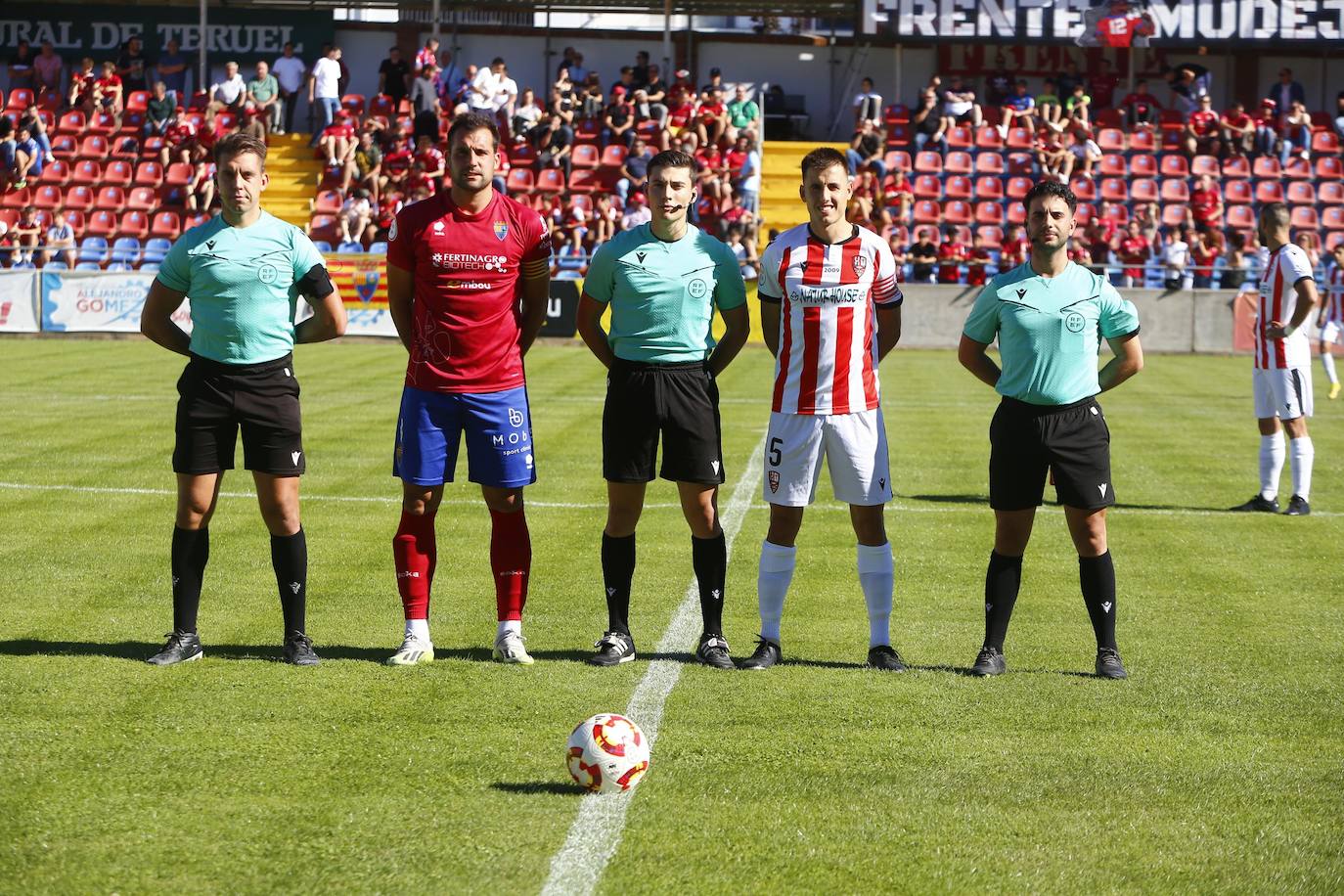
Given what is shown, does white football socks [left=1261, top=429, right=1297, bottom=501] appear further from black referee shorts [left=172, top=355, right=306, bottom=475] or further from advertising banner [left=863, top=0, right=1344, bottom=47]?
advertising banner [left=863, top=0, right=1344, bottom=47]

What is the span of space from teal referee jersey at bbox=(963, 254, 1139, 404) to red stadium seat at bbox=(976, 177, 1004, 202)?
26441mm

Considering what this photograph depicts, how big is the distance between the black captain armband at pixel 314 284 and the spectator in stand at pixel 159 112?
1155 inches

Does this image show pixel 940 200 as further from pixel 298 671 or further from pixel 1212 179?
pixel 298 671

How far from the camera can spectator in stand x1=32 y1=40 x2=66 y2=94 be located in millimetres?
35969

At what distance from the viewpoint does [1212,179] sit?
32875mm

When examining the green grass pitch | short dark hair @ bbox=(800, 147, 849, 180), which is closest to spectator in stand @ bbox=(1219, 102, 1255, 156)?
the green grass pitch

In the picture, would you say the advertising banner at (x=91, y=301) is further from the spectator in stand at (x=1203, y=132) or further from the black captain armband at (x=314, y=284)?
the black captain armband at (x=314, y=284)

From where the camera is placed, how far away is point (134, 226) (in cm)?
3253

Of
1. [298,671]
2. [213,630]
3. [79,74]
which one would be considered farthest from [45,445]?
[79,74]

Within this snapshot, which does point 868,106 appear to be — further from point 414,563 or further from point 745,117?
point 414,563

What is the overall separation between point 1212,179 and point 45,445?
25.5m

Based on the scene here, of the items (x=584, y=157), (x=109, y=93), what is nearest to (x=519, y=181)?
(x=584, y=157)

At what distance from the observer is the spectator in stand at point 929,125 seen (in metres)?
33.6

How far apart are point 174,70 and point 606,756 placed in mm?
33756
